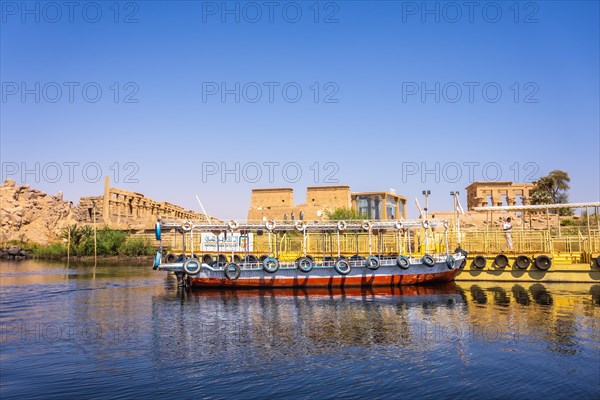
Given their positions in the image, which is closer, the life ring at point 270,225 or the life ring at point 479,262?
the life ring at point 270,225


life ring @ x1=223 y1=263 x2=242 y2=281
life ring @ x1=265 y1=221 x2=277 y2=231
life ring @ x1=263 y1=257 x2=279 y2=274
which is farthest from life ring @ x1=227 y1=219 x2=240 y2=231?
life ring @ x1=263 y1=257 x2=279 y2=274

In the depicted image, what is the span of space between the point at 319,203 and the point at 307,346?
41193mm

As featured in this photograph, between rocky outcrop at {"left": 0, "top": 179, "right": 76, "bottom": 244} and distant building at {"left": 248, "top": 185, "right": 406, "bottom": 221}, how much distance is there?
49.2m

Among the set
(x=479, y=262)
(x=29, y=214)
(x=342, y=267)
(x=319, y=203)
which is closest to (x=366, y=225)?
(x=342, y=267)

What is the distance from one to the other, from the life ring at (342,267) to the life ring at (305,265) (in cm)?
142

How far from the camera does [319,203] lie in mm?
56438

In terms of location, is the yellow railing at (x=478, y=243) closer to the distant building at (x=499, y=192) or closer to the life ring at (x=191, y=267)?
the life ring at (x=191, y=267)

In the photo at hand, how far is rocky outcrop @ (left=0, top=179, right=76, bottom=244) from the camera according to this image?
85.7 m

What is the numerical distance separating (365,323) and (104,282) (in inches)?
949

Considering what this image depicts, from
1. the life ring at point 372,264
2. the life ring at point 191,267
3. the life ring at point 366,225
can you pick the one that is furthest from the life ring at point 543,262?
the life ring at point 191,267

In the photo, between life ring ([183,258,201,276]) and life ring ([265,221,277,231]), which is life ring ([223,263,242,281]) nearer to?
life ring ([183,258,201,276])

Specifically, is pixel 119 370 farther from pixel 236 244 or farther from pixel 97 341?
pixel 236 244

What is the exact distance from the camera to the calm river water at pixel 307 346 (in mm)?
11789

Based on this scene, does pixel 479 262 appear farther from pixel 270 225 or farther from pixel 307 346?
pixel 307 346
